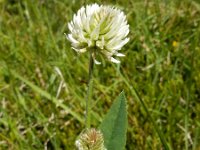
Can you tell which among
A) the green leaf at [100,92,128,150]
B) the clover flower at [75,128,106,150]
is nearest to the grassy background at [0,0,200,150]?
the green leaf at [100,92,128,150]

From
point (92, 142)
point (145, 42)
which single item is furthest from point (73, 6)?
point (92, 142)

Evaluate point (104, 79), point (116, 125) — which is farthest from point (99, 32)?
point (104, 79)

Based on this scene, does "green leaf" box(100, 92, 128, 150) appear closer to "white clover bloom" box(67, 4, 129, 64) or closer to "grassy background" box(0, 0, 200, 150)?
"white clover bloom" box(67, 4, 129, 64)

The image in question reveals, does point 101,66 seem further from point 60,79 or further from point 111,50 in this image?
point 111,50

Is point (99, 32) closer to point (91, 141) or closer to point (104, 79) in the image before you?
point (91, 141)

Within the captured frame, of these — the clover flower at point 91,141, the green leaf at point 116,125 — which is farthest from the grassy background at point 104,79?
the clover flower at point 91,141

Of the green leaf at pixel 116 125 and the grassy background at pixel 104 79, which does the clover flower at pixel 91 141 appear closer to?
the green leaf at pixel 116 125
